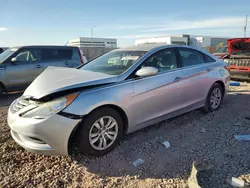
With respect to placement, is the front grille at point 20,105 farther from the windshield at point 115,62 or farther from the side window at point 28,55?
the side window at point 28,55

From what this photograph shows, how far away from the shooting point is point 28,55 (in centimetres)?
752

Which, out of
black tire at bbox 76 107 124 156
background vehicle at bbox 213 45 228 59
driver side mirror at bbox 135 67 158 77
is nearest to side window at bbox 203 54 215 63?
driver side mirror at bbox 135 67 158 77

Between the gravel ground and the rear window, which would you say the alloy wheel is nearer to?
the gravel ground

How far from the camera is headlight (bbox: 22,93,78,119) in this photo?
2.72m

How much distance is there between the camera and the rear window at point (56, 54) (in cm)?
788

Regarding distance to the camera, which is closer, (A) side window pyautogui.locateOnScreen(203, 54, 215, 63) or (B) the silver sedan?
(B) the silver sedan

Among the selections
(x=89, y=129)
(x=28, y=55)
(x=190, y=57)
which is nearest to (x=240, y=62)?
(x=190, y=57)

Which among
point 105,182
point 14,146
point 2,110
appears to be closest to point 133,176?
point 105,182

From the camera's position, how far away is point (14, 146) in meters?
3.51

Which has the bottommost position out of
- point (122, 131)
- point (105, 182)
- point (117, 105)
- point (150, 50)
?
point (105, 182)

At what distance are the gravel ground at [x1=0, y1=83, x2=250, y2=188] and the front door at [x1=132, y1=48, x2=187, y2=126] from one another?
404 mm

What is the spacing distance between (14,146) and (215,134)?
127 inches

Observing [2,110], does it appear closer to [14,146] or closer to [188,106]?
[14,146]

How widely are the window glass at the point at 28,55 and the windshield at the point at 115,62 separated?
409 cm
